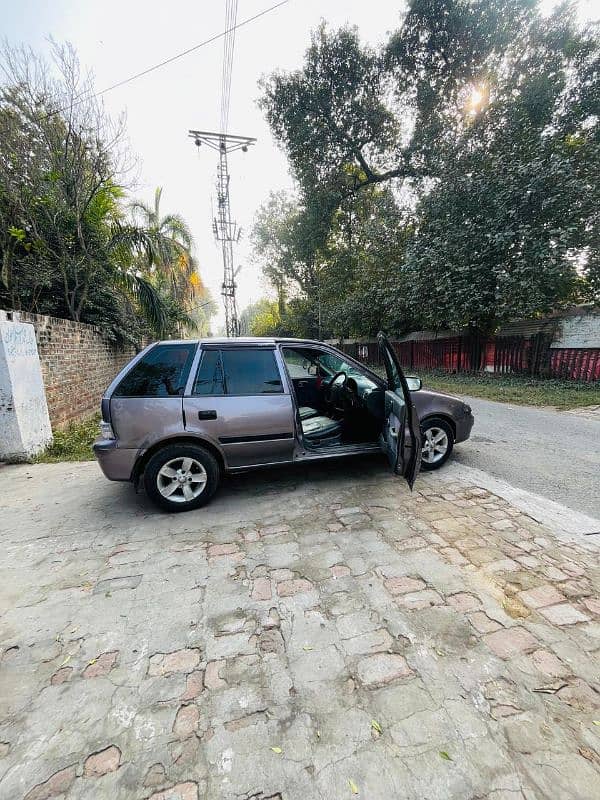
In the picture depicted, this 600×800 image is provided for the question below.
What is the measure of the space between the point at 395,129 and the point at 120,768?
715 inches

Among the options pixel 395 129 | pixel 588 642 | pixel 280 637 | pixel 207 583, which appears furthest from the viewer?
pixel 395 129

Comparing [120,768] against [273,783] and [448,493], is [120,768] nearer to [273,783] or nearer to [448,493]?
[273,783]

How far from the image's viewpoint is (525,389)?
29.8 feet

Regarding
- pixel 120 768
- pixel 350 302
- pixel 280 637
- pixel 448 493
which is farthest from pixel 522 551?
pixel 350 302

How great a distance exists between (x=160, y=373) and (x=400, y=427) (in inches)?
91.5

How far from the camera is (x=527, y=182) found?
9031mm

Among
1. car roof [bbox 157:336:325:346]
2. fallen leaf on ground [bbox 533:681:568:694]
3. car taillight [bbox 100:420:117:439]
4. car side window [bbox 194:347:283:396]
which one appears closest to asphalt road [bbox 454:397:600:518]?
fallen leaf on ground [bbox 533:681:568:694]

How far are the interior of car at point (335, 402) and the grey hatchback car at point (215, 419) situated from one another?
0.04m

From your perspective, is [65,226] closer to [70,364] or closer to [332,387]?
[70,364]

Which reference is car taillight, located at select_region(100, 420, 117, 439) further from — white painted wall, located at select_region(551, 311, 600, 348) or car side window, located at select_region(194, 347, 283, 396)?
white painted wall, located at select_region(551, 311, 600, 348)

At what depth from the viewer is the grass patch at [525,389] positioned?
25.0 ft

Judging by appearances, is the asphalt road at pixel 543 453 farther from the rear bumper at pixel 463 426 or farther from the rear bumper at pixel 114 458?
the rear bumper at pixel 114 458

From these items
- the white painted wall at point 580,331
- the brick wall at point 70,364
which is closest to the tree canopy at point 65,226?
the brick wall at point 70,364

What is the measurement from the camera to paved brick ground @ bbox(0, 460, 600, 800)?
1249mm
